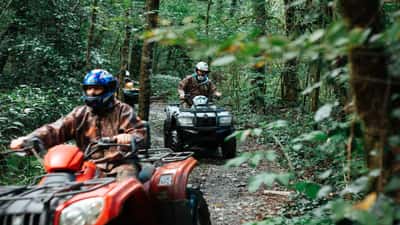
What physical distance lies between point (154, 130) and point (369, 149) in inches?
479

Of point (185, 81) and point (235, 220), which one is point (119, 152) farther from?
point (185, 81)

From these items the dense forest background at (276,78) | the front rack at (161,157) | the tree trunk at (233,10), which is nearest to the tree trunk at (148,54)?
the dense forest background at (276,78)

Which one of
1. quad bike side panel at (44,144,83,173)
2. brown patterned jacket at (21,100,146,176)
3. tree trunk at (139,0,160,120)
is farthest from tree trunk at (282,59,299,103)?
quad bike side panel at (44,144,83,173)

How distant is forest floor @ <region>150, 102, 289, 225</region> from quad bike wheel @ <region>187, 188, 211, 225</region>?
1594 millimetres

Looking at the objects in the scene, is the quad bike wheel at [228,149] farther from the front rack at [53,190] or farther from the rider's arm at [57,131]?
the front rack at [53,190]

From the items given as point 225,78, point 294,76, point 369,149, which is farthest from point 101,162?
point 225,78

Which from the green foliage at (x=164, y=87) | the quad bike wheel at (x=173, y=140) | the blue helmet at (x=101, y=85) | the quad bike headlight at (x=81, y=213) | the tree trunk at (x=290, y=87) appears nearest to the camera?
→ the quad bike headlight at (x=81, y=213)

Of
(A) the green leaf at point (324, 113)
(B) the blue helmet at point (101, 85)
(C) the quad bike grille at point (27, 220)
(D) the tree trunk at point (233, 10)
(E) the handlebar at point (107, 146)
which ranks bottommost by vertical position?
(C) the quad bike grille at point (27, 220)

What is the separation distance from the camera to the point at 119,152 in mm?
4461

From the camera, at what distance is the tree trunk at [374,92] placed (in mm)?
2176

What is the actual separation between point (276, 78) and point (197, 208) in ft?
44.4

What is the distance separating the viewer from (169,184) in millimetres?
4449

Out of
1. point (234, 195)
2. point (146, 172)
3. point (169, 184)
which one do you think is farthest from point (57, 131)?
point (234, 195)

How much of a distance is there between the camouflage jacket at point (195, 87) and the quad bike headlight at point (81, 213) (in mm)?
8201
